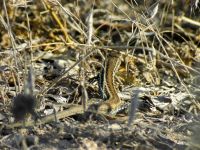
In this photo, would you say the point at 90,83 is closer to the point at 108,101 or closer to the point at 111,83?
the point at 111,83

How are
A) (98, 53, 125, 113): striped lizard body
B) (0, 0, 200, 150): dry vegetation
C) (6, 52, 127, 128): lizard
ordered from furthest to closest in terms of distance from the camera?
1. (98, 53, 125, 113): striped lizard body
2. (6, 52, 127, 128): lizard
3. (0, 0, 200, 150): dry vegetation

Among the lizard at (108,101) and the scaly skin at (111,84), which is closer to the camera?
the lizard at (108,101)

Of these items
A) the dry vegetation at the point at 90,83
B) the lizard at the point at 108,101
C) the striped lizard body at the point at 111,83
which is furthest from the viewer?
the striped lizard body at the point at 111,83

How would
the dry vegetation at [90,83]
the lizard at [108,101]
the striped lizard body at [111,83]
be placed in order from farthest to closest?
1. the striped lizard body at [111,83]
2. the lizard at [108,101]
3. the dry vegetation at [90,83]

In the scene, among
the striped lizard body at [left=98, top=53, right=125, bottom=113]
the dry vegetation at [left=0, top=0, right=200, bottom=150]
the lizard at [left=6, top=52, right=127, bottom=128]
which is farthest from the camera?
the striped lizard body at [left=98, top=53, right=125, bottom=113]

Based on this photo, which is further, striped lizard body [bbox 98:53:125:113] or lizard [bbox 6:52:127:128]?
striped lizard body [bbox 98:53:125:113]

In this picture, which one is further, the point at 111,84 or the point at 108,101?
the point at 111,84

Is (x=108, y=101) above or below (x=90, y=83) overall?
below

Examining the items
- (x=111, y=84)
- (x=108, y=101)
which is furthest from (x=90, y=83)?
(x=108, y=101)

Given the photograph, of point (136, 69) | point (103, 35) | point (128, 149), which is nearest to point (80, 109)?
point (128, 149)
